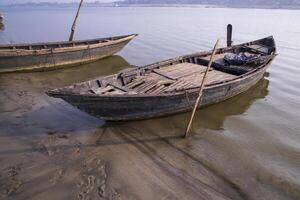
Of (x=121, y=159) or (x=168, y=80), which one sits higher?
(x=168, y=80)

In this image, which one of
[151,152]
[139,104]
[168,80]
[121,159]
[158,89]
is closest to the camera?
[121,159]

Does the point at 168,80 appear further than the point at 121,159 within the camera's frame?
Yes

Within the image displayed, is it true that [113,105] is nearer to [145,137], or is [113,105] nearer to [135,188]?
[145,137]

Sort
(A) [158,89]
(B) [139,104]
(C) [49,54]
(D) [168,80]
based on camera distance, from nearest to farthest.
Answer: (B) [139,104] → (A) [158,89] → (D) [168,80] → (C) [49,54]

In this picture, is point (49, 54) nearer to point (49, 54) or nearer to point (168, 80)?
point (49, 54)

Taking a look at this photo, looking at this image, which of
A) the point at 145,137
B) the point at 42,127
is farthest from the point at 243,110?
the point at 42,127

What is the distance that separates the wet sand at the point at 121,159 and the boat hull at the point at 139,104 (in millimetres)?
428

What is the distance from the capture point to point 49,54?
51.0 ft

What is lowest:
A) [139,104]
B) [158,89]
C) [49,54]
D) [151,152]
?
[151,152]

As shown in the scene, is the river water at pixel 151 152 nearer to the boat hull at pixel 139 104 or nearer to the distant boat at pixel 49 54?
the boat hull at pixel 139 104

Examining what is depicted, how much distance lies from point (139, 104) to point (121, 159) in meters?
2.00

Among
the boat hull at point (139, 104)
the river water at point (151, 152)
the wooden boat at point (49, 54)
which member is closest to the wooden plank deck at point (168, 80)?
the boat hull at point (139, 104)

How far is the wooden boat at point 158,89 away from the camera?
28.0ft

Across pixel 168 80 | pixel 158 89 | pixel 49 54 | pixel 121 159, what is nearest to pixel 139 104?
pixel 158 89
